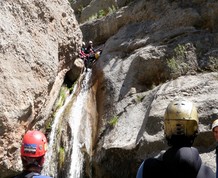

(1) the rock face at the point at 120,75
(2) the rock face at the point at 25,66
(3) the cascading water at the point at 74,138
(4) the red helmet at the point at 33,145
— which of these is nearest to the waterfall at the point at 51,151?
(3) the cascading water at the point at 74,138

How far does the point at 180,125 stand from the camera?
301cm

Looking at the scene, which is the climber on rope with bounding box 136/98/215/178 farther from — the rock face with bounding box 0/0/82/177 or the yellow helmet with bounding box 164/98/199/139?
the rock face with bounding box 0/0/82/177

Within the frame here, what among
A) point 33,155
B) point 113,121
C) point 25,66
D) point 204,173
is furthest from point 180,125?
point 113,121

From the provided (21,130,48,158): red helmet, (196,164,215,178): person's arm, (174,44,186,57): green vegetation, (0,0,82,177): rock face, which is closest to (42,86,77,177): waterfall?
(0,0,82,177): rock face

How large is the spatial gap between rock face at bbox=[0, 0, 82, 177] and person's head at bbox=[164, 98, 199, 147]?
4274 millimetres

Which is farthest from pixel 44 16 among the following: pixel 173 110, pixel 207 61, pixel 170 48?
pixel 173 110

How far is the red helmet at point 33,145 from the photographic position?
10.6 feet

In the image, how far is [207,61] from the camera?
872cm

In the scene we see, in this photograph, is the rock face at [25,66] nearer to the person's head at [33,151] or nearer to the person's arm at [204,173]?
the person's head at [33,151]

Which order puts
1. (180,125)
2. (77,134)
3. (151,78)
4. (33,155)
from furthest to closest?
(77,134)
(151,78)
(33,155)
(180,125)

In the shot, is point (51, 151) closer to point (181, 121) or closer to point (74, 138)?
point (74, 138)

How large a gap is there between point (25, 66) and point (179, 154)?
17.5 feet

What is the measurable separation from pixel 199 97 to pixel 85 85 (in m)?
5.44

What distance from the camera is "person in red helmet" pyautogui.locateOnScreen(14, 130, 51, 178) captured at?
308cm
